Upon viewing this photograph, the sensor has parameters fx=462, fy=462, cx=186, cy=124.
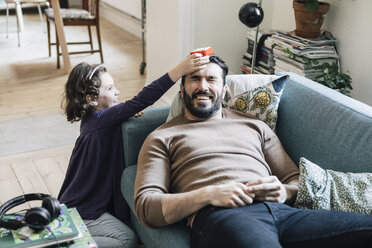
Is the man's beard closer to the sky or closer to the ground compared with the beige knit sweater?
closer to the sky

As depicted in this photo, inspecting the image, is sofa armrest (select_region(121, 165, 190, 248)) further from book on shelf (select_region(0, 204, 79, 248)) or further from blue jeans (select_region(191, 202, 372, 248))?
book on shelf (select_region(0, 204, 79, 248))

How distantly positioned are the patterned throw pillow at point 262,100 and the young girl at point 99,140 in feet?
0.81

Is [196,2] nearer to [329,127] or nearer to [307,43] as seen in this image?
[307,43]

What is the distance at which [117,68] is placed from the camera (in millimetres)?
4590

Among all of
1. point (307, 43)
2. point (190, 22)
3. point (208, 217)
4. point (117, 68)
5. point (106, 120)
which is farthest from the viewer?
point (117, 68)

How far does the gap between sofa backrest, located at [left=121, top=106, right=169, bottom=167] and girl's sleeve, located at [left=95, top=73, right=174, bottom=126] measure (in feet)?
0.13

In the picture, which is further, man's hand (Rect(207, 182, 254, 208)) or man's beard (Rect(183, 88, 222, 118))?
man's beard (Rect(183, 88, 222, 118))

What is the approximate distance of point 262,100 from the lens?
1958 millimetres

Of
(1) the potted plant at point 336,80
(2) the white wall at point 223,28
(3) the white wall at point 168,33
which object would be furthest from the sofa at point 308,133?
(2) the white wall at point 223,28

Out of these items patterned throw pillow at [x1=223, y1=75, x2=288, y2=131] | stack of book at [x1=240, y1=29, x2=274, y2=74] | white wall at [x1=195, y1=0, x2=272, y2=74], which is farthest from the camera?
white wall at [x1=195, y1=0, x2=272, y2=74]

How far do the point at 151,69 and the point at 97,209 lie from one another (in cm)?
197

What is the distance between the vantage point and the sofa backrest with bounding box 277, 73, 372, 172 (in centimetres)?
167

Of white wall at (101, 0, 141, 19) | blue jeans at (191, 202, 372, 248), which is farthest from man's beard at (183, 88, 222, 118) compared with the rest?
white wall at (101, 0, 141, 19)

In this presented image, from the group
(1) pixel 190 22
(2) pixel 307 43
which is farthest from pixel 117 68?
(2) pixel 307 43
